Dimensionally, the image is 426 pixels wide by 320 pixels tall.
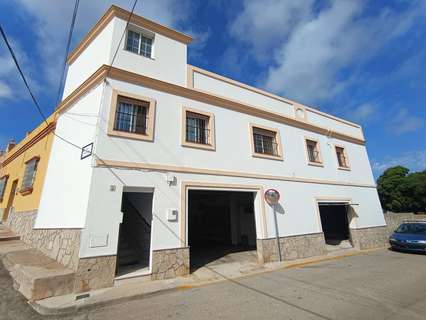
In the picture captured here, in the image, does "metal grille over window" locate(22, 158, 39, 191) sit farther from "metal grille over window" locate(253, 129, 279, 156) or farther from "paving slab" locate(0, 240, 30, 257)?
"metal grille over window" locate(253, 129, 279, 156)

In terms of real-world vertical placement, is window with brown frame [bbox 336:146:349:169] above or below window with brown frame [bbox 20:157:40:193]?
above

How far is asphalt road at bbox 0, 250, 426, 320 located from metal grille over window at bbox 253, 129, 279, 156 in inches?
211

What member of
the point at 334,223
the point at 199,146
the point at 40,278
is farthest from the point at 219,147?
the point at 334,223

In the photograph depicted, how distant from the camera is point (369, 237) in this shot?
12.8 m

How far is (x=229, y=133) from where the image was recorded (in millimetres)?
9391

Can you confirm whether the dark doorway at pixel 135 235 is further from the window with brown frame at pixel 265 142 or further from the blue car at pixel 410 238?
the blue car at pixel 410 238

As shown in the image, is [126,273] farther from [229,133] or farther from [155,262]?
[229,133]

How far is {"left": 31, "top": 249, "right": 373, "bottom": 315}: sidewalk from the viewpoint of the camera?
459 cm

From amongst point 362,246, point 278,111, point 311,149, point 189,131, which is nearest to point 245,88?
point 278,111

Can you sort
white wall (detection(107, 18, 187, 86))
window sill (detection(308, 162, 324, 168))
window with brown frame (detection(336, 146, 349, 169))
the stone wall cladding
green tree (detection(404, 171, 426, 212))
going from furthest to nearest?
green tree (detection(404, 171, 426, 212)), window with brown frame (detection(336, 146, 349, 169)), window sill (detection(308, 162, 324, 168)), white wall (detection(107, 18, 187, 86)), the stone wall cladding

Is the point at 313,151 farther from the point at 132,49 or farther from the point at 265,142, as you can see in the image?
the point at 132,49

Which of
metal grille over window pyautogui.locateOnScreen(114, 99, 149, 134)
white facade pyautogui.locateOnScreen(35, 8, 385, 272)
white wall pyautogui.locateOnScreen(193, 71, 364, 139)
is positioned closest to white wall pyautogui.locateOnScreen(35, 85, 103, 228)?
white facade pyautogui.locateOnScreen(35, 8, 385, 272)

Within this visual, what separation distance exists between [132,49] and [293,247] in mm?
10263

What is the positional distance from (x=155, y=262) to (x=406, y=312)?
5839 mm
